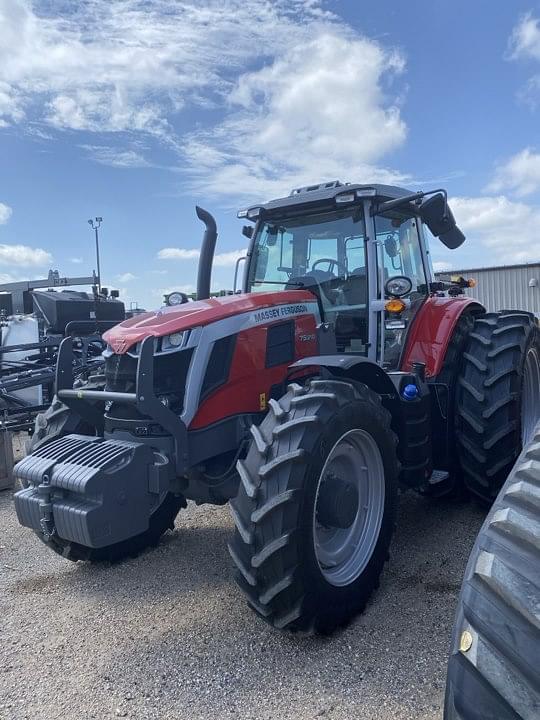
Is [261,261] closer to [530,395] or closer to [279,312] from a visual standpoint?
[279,312]

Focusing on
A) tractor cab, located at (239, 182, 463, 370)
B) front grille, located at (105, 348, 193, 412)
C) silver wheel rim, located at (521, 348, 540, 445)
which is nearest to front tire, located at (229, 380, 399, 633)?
front grille, located at (105, 348, 193, 412)

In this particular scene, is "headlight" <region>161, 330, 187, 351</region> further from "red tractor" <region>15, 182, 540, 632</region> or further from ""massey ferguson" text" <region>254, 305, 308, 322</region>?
""massey ferguson" text" <region>254, 305, 308, 322</region>

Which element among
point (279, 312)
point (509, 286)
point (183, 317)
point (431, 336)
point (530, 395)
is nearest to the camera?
point (183, 317)

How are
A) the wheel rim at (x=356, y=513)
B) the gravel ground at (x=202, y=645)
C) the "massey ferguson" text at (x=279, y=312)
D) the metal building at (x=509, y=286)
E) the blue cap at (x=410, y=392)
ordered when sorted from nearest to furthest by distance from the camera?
the gravel ground at (x=202, y=645), the wheel rim at (x=356, y=513), the "massey ferguson" text at (x=279, y=312), the blue cap at (x=410, y=392), the metal building at (x=509, y=286)

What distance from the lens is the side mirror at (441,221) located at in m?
4.21

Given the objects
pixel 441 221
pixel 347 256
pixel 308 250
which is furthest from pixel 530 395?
pixel 308 250

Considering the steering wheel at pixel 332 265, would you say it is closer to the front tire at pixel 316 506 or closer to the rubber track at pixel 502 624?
the front tire at pixel 316 506

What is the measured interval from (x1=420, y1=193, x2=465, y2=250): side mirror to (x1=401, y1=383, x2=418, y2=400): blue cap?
3.95 ft

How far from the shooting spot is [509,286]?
2475 centimetres

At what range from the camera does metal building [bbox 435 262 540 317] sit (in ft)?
79.0

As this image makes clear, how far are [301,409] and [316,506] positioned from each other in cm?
53

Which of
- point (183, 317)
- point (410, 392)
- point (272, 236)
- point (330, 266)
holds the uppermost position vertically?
point (272, 236)

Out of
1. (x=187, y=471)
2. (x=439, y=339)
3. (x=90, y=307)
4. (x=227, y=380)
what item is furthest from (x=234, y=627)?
(x=90, y=307)

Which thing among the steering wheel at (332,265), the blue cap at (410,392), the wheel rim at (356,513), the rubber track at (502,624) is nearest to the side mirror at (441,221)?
the steering wheel at (332,265)
